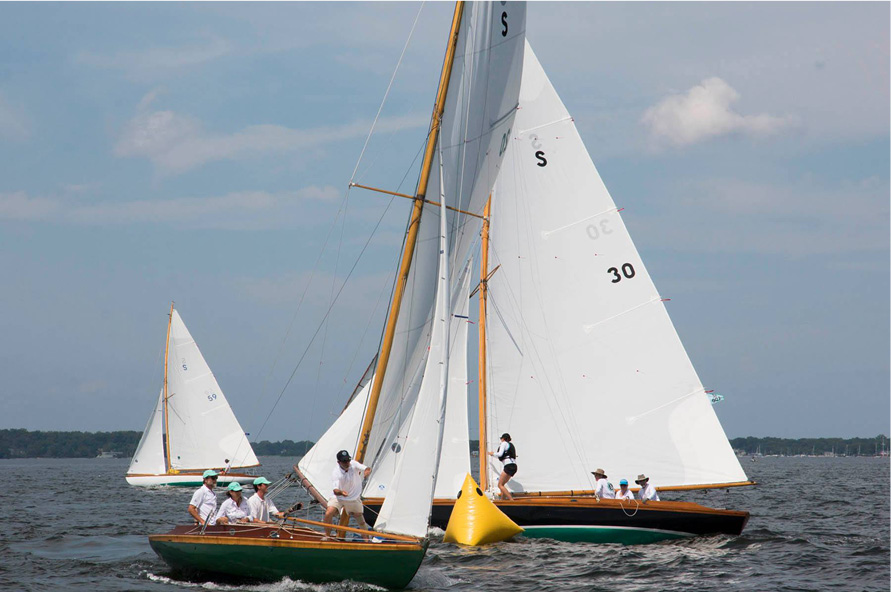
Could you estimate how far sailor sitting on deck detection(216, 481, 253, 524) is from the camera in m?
17.8

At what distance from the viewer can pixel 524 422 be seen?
25750 mm

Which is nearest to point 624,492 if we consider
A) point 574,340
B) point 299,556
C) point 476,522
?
point 476,522

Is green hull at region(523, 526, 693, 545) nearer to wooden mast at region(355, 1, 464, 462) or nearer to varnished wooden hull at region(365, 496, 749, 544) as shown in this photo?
varnished wooden hull at region(365, 496, 749, 544)

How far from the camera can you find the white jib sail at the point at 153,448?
5612cm

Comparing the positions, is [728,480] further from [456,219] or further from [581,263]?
[456,219]

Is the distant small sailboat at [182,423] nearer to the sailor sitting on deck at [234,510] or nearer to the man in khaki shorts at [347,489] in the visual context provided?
the sailor sitting on deck at [234,510]

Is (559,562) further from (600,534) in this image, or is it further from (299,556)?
(299,556)

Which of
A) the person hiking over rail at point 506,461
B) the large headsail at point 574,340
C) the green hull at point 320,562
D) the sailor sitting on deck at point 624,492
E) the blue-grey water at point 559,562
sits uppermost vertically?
the large headsail at point 574,340

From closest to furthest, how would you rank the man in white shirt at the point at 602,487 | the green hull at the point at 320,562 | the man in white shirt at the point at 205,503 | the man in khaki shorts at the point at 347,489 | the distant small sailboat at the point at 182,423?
1. the green hull at the point at 320,562
2. the man in khaki shorts at the point at 347,489
3. the man in white shirt at the point at 205,503
4. the man in white shirt at the point at 602,487
5. the distant small sailboat at the point at 182,423

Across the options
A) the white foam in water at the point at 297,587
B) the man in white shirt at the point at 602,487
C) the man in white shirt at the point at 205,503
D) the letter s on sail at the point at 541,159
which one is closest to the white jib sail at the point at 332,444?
the man in white shirt at the point at 205,503

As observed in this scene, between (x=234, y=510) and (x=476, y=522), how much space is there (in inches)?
240

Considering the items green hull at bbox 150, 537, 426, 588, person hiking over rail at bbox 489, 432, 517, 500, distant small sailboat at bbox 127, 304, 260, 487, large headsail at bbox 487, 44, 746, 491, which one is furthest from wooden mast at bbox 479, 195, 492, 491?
distant small sailboat at bbox 127, 304, 260, 487

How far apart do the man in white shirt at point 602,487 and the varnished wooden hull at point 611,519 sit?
0.59m

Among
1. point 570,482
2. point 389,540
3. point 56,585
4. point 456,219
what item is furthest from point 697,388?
point 56,585
